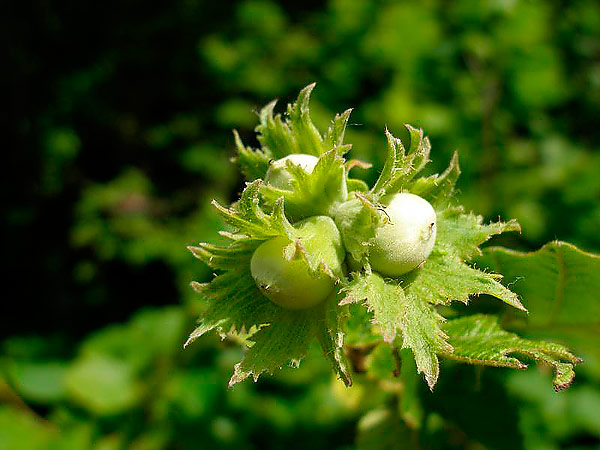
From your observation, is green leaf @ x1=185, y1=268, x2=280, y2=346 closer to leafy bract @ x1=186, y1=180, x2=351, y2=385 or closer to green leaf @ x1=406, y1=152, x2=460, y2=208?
leafy bract @ x1=186, y1=180, x2=351, y2=385

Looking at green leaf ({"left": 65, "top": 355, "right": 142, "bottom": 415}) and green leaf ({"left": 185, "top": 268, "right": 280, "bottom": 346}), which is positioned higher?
green leaf ({"left": 185, "top": 268, "right": 280, "bottom": 346})

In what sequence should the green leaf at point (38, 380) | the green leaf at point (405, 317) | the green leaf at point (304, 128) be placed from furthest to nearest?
the green leaf at point (38, 380), the green leaf at point (304, 128), the green leaf at point (405, 317)

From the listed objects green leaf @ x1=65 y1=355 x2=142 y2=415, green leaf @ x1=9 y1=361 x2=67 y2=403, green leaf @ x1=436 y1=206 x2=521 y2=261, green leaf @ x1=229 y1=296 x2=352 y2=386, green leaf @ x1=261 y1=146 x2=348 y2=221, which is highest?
green leaf @ x1=261 y1=146 x2=348 y2=221

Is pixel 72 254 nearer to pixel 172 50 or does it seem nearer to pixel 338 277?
pixel 172 50

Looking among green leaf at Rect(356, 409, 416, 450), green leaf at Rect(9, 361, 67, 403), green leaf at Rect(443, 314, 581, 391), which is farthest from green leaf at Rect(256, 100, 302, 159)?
green leaf at Rect(9, 361, 67, 403)

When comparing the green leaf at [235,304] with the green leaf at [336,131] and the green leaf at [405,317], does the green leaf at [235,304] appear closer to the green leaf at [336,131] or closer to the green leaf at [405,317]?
the green leaf at [405,317]

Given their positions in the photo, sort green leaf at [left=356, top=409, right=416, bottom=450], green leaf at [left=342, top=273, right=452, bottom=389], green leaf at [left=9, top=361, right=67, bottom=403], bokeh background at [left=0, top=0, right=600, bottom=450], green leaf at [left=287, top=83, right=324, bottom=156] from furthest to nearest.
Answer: green leaf at [left=9, top=361, right=67, bottom=403]
bokeh background at [left=0, top=0, right=600, bottom=450]
green leaf at [left=356, top=409, right=416, bottom=450]
green leaf at [left=287, top=83, right=324, bottom=156]
green leaf at [left=342, top=273, right=452, bottom=389]

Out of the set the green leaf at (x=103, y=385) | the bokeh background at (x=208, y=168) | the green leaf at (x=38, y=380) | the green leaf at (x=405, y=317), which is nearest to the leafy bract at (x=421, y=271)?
the green leaf at (x=405, y=317)
